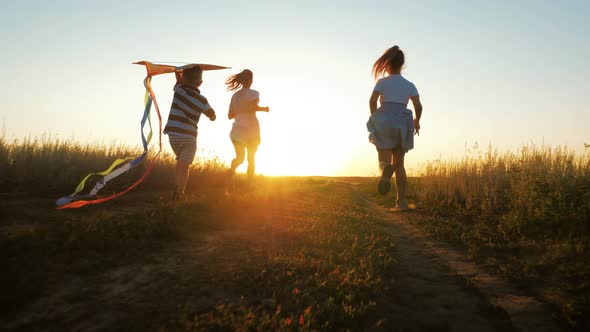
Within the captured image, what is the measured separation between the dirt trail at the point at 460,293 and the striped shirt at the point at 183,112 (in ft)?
13.1

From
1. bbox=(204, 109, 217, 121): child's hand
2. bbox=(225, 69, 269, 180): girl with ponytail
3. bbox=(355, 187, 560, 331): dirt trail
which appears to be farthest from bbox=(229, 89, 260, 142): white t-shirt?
bbox=(355, 187, 560, 331): dirt trail

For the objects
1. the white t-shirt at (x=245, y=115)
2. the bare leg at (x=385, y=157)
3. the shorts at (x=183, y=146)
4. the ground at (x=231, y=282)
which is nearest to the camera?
the ground at (x=231, y=282)

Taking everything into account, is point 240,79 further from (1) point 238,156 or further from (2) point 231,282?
(2) point 231,282

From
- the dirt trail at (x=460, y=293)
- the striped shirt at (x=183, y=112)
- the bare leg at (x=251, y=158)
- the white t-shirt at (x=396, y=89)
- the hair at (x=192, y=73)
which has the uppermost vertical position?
the hair at (x=192, y=73)

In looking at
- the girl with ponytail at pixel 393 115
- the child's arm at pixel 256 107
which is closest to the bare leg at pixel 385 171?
the girl with ponytail at pixel 393 115

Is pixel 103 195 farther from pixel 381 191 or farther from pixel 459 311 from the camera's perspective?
pixel 459 311

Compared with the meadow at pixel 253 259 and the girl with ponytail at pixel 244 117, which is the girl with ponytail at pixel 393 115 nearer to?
the meadow at pixel 253 259

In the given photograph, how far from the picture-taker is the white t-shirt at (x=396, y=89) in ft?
21.2

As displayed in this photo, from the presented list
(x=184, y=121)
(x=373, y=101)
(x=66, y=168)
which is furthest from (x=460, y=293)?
(x=66, y=168)

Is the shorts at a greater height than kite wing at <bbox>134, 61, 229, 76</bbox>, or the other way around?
kite wing at <bbox>134, 61, 229, 76</bbox>

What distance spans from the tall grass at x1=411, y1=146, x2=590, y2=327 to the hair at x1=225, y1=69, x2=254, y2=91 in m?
4.44

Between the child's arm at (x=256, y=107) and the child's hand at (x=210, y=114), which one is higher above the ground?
the child's arm at (x=256, y=107)

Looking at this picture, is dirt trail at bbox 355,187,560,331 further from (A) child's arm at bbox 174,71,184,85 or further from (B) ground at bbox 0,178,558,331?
(A) child's arm at bbox 174,71,184,85

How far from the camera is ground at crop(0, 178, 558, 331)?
2.10 meters
